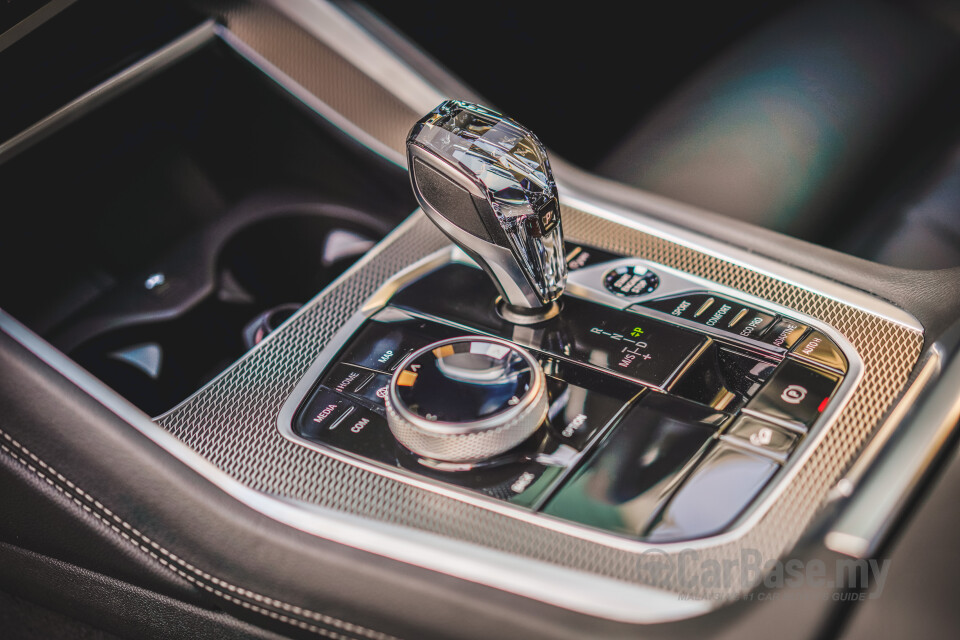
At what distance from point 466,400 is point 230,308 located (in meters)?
0.36

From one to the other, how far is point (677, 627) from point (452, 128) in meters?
0.34

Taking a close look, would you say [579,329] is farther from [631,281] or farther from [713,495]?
[713,495]

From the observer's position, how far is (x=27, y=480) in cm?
60

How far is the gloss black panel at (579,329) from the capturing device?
24.6 inches

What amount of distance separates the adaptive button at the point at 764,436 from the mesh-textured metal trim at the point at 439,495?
0.05 ft

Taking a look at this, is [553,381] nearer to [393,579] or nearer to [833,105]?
[393,579]

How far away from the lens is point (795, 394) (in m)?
0.59

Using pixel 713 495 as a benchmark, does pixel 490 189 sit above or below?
above

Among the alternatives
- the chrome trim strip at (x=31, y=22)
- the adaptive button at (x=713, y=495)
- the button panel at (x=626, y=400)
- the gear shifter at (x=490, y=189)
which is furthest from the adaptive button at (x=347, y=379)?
the chrome trim strip at (x=31, y=22)

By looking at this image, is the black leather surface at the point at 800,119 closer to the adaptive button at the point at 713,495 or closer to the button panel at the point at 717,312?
the button panel at the point at 717,312

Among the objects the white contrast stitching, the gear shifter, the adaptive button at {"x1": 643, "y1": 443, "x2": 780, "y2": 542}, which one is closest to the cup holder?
the white contrast stitching

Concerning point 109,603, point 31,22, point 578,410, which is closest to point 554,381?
point 578,410

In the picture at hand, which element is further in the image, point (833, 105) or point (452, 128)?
point (833, 105)

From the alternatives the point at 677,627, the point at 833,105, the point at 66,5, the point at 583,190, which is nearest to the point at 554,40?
the point at 833,105
